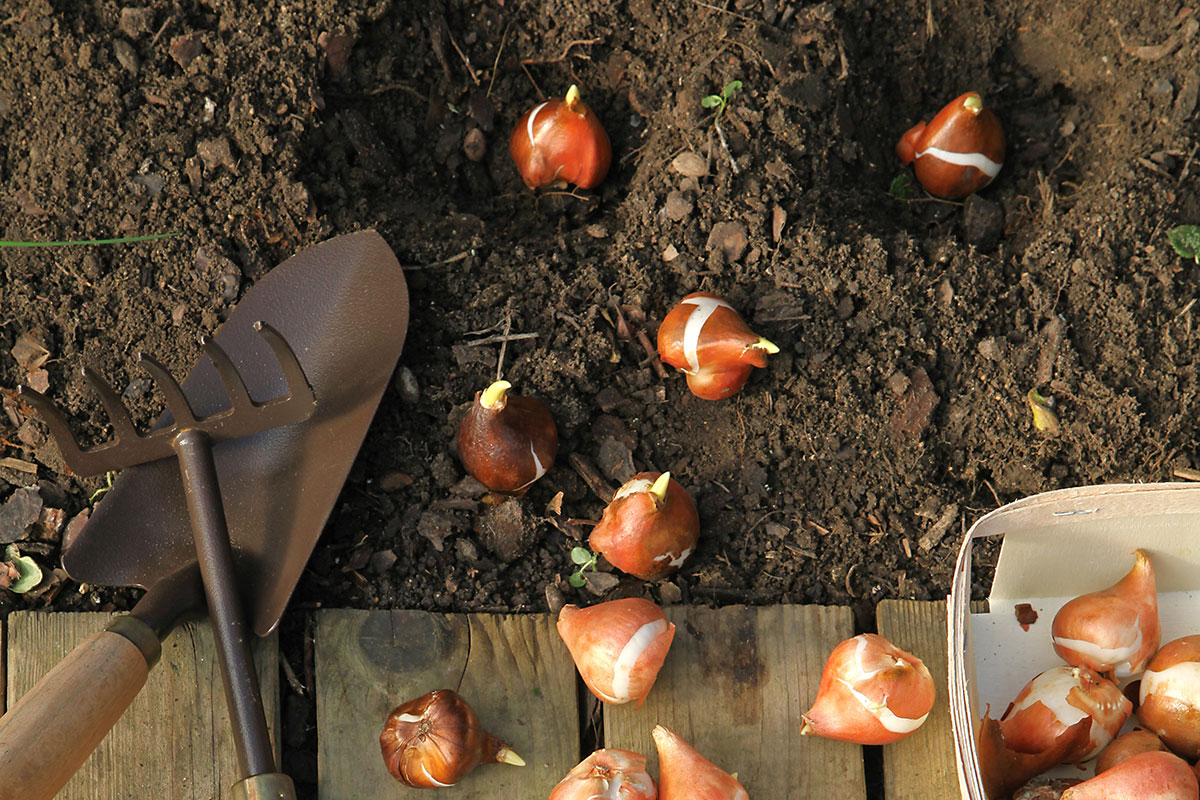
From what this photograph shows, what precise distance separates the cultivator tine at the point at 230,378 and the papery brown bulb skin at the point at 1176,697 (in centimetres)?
105

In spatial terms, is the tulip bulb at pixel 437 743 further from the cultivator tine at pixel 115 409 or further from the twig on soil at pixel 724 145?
the twig on soil at pixel 724 145

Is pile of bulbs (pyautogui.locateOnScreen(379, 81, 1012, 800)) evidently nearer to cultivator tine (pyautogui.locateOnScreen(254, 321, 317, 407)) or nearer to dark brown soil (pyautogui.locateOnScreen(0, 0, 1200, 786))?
dark brown soil (pyautogui.locateOnScreen(0, 0, 1200, 786))

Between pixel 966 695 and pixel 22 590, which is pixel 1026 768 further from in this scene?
pixel 22 590

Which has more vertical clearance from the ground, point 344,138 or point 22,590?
point 344,138

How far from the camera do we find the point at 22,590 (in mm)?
1153

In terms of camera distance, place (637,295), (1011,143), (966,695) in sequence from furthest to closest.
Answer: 1. (1011,143)
2. (637,295)
3. (966,695)

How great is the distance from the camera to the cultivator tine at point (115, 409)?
107 centimetres

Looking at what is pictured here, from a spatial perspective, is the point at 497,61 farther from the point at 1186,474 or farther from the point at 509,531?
the point at 1186,474

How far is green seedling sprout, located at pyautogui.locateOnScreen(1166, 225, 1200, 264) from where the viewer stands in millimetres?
1265

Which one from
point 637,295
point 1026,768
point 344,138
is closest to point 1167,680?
point 1026,768

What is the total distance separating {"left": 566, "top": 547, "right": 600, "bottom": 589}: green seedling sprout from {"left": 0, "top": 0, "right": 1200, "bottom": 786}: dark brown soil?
21mm

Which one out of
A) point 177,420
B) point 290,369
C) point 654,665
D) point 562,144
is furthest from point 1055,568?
point 177,420

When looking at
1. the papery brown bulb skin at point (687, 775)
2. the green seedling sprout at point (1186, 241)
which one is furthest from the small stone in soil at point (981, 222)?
the papery brown bulb skin at point (687, 775)

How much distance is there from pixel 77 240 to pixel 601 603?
0.81 meters
